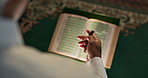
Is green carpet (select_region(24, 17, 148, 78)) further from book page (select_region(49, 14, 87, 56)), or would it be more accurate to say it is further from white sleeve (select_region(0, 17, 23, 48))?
white sleeve (select_region(0, 17, 23, 48))

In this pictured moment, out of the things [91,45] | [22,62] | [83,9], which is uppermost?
[83,9]

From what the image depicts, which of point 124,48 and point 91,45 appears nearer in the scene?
point 91,45

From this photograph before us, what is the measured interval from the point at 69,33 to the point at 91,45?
23 cm

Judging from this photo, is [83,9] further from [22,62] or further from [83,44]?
[22,62]

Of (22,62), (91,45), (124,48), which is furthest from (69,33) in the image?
→ (22,62)

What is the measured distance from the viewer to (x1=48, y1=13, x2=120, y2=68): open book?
1.15 m

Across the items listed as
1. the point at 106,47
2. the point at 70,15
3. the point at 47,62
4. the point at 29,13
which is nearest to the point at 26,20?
the point at 29,13

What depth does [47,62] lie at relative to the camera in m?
0.51

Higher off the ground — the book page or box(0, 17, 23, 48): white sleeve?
the book page

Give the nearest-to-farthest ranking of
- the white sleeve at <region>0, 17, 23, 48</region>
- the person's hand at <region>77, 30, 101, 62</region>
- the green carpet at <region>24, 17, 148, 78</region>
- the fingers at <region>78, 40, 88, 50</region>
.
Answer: the white sleeve at <region>0, 17, 23, 48</region>
the person's hand at <region>77, 30, 101, 62</region>
the fingers at <region>78, 40, 88, 50</region>
the green carpet at <region>24, 17, 148, 78</region>

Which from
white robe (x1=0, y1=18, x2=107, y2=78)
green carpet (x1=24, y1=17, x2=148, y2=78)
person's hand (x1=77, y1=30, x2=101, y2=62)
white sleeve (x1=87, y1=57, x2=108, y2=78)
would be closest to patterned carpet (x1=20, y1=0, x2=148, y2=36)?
green carpet (x1=24, y1=17, x2=148, y2=78)

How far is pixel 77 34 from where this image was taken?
1181 millimetres

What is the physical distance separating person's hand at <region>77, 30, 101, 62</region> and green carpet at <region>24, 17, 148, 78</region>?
240 millimetres

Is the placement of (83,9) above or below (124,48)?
above
